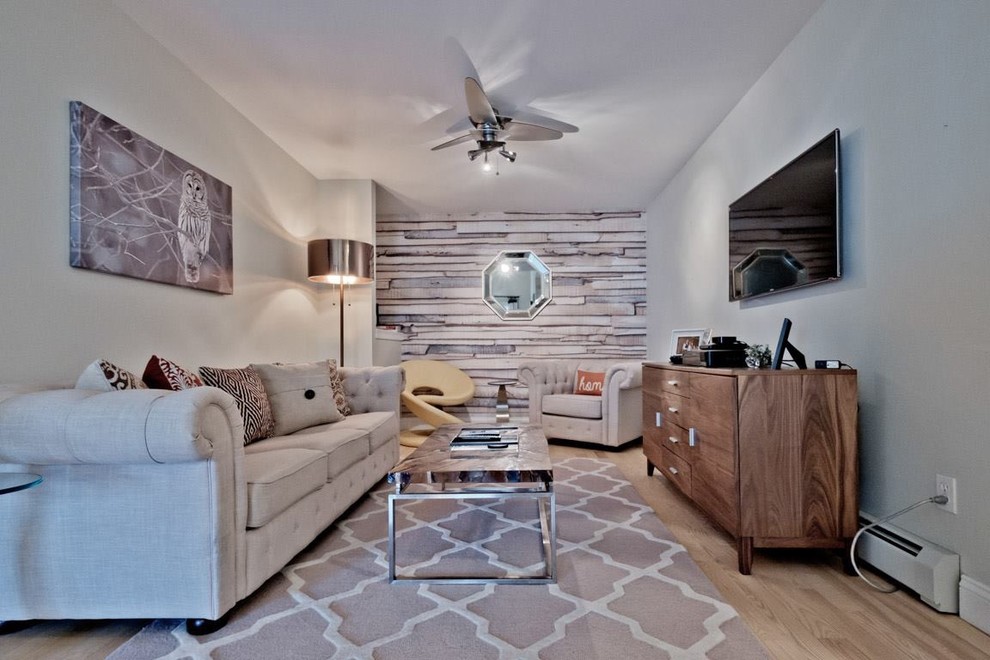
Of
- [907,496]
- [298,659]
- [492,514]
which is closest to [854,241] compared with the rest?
[907,496]

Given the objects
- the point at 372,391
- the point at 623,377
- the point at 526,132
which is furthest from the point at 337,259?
the point at 623,377

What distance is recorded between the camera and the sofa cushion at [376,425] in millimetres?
2954

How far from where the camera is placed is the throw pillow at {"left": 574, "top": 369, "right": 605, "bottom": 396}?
4.86 meters

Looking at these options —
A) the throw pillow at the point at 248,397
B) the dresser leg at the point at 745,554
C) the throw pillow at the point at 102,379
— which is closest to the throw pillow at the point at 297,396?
the throw pillow at the point at 248,397

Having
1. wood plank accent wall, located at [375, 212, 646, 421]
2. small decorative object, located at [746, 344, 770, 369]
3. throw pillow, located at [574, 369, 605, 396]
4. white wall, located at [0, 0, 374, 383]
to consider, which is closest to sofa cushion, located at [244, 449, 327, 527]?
white wall, located at [0, 0, 374, 383]

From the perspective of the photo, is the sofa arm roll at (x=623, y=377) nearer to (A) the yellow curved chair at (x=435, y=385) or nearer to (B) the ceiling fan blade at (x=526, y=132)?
(A) the yellow curved chair at (x=435, y=385)

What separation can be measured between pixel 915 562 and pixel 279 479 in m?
2.25

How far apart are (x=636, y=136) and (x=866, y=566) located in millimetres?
3054

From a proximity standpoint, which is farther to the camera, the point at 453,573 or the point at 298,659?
the point at 453,573

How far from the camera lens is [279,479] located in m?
1.85

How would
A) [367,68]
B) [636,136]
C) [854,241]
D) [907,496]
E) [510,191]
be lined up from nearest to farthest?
[907,496] < [854,241] < [367,68] < [636,136] < [510,191]

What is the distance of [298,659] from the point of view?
144 centimetres

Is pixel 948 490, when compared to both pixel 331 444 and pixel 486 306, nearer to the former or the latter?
pixel 331 444

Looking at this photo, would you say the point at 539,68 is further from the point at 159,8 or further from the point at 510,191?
the point at 510,191
